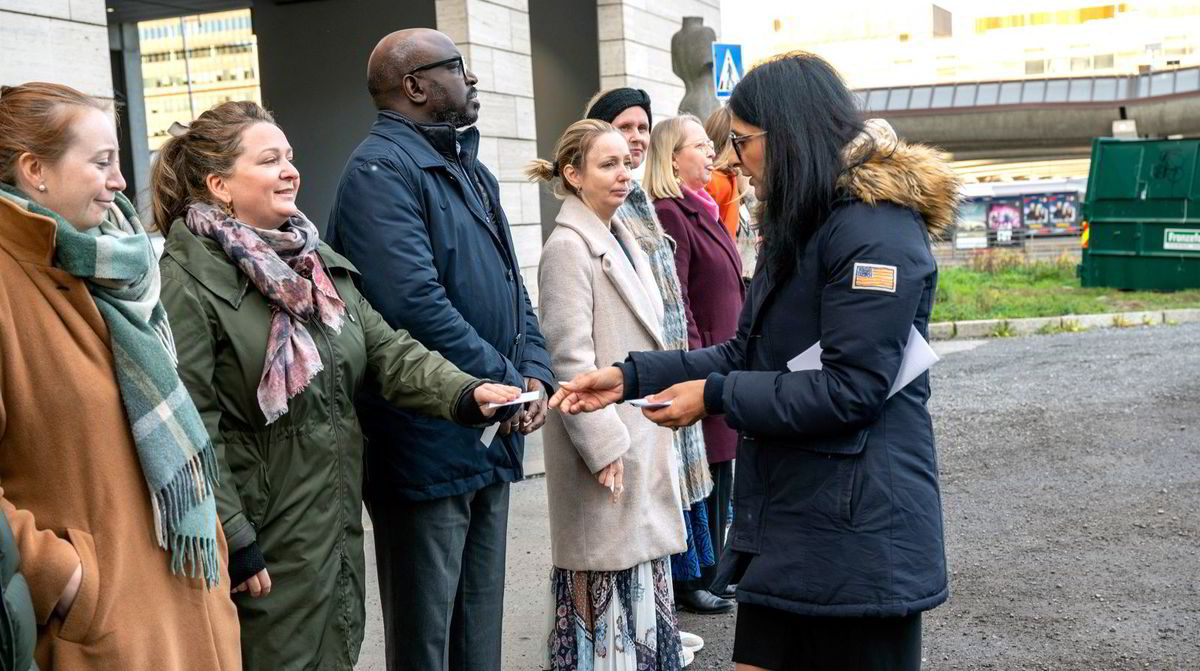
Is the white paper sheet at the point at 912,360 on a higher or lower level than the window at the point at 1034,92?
lower

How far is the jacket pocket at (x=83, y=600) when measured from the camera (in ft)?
7.38

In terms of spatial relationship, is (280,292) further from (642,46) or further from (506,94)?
(642,46)

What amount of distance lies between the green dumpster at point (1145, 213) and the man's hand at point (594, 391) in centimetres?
1841

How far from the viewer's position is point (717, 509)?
18.3 ft

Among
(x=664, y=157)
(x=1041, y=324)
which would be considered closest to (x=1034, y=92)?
(x=1041, y=324)

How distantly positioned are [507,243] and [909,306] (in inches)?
62.1

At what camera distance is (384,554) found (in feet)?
11.9

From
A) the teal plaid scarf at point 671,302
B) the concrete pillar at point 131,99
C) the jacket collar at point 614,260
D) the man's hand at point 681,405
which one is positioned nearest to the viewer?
the man's hand at point 681,405

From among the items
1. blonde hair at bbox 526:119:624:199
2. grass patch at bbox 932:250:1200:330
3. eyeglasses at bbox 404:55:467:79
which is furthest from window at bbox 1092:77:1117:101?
eyeglasses at bbox 404:55:467:79

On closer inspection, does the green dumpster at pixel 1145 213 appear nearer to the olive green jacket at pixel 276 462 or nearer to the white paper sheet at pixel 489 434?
the white paper sheet at pixel 489 434

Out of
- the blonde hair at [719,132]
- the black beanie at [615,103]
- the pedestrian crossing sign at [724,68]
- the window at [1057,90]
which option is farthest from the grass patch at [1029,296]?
the window at [1057,90]

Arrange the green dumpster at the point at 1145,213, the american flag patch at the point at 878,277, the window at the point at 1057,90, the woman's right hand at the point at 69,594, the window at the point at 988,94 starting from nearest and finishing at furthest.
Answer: the woman's right hand at the point at 69,594 → the american flag patch at the point at 878,277 → the green dumpster at the point at 1145,213 → the window at the point at 1057,90 → the window at the point at 988,94

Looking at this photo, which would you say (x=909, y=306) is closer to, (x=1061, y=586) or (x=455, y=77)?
(x=455, y=77)

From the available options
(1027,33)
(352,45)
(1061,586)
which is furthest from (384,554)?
(1027,33)
